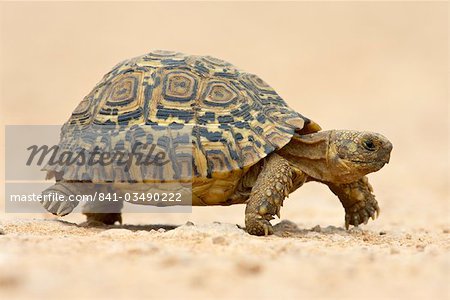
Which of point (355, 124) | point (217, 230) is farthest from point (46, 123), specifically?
point (217, 230)

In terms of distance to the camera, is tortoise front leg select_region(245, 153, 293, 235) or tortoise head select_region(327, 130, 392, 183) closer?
tortoise front leg select_region(245, 153, 293, 235)

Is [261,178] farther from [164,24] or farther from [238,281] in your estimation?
[164,24]

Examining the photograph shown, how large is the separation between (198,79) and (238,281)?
413 cm

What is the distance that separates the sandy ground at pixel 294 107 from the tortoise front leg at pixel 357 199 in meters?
0.39

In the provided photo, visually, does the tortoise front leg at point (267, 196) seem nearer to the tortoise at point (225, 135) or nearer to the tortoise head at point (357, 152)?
the tortoise at point (225, 135)

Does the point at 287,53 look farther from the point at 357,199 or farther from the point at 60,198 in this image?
the point at 60,198

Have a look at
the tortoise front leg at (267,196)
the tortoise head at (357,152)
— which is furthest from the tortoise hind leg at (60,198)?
the tortoise head at (357,152)

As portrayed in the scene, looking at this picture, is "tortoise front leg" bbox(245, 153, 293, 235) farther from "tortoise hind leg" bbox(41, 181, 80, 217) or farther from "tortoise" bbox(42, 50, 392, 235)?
"tortoise hind leg" bbox(41, 181, 80, 217)

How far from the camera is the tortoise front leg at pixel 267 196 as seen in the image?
21.1 feet

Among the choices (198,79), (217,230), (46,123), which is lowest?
(46,123)

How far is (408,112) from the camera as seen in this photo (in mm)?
28250

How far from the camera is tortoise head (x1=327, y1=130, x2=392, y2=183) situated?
6703mm

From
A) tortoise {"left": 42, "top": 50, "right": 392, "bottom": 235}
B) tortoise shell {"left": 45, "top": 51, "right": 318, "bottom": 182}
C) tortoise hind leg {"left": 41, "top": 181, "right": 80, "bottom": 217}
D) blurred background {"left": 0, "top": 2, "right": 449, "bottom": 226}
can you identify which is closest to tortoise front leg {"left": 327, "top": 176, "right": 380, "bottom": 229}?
tortoise {"left": 42, "top": 50, "right": 392, "bottom": 235}

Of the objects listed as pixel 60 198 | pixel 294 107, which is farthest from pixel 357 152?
pixel 294 107
